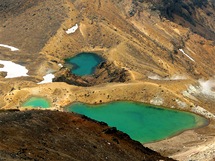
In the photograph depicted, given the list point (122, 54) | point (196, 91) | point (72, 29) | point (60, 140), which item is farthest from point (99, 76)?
point (60, 140)

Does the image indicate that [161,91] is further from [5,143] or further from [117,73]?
[5,143]

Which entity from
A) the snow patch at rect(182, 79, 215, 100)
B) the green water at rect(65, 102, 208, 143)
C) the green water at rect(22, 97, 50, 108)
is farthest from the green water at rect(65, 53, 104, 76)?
the green water at rect(65, 102, 208, 143)

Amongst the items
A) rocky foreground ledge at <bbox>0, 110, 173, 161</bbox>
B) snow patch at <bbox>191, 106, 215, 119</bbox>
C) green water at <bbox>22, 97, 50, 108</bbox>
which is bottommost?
green water at <bbox>22, 97, 50, 108</bbox>

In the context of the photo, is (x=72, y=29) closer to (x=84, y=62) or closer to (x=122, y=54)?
(x=84, y=62)

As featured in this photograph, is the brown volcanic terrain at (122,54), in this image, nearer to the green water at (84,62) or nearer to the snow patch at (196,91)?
the snow patch at (196,91)

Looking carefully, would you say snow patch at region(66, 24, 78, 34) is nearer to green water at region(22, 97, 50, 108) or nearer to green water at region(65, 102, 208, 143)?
green water at region(22, 97, 50, 108)

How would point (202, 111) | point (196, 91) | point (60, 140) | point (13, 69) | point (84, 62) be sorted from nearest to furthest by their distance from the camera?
point (60, 140)
point (202, 111)
point (196, 91)
point (13, 69)
point (84, 62)
